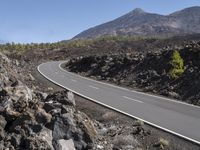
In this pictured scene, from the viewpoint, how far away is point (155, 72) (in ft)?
130

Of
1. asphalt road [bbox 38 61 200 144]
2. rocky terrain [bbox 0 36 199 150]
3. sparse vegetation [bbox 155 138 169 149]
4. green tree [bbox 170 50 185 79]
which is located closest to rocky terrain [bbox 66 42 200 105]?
green tree [bbox 170 50 185 79]

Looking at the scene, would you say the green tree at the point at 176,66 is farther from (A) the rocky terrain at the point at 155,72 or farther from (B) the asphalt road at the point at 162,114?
(B) the asphalt road at the point at 162,114

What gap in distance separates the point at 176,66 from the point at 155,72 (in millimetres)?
2739

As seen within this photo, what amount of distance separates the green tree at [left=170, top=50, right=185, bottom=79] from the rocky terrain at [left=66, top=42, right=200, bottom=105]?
41 centimetres

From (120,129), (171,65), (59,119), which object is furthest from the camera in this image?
(171,65)

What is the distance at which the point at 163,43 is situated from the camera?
9719 centimetres

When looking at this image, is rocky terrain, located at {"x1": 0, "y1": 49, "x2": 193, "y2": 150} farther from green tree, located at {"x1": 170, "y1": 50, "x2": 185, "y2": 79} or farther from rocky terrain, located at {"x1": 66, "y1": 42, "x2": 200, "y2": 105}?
green tree, located at {"x1": 170, "y1": 50, "x2": 185, "y2": 79}

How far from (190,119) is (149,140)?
472cm

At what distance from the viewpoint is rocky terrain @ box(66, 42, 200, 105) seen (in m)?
32.2

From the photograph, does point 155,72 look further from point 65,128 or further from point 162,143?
point 65,128

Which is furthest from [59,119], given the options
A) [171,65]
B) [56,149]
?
[171,65]

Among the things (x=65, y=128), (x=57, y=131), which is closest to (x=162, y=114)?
(x=65, y=128)

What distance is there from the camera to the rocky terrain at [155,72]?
32.2 metres

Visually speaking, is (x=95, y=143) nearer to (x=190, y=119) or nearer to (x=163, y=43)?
(x=190, y=119)
